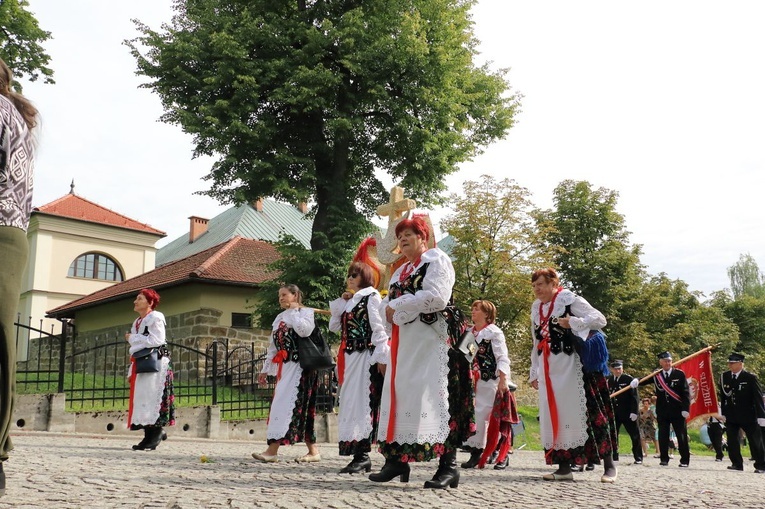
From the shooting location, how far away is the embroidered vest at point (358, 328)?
7013 millimetres

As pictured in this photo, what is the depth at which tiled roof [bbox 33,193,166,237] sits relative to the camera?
37500 mm

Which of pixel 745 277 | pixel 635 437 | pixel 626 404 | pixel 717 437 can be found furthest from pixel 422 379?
pixel 745 277

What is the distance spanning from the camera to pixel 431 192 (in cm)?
2153

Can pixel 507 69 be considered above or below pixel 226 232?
above

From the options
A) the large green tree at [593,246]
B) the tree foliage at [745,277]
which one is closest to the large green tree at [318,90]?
the large green tree at [593,246]

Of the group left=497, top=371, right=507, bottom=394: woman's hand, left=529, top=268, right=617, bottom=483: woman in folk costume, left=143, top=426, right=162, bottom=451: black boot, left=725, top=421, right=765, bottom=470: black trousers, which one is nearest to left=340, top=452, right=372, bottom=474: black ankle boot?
left=529, top=268, right=617, bottom=483: woman in folk costume

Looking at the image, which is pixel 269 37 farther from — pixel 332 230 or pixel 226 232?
pixel 226 232

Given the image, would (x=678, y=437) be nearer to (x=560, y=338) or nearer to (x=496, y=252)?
(x=560, y=338)

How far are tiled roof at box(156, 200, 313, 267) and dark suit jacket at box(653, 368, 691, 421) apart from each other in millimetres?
23854

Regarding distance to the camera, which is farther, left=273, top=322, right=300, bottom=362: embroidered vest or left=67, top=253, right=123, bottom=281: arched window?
left=67, top=253, right=123, bottom=281: arched window

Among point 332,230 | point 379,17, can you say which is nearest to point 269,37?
point 379,17

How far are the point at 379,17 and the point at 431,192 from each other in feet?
17.8

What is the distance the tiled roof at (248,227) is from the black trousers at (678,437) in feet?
78.8

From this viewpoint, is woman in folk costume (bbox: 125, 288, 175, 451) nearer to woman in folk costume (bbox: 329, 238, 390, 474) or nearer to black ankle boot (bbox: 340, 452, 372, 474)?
woman in folk costume (bbox: 329, 238, 390, 474)
